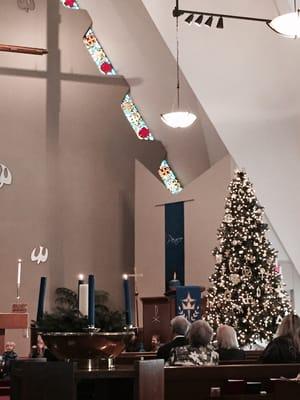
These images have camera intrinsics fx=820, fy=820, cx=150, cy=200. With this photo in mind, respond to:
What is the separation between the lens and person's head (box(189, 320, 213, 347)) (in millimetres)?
5402

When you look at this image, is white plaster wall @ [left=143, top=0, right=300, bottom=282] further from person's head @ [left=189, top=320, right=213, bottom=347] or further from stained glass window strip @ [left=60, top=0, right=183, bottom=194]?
person's head @ [left=189, top=320, right=213, bottom=347]

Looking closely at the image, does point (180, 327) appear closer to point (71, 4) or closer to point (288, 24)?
point (288, 24)

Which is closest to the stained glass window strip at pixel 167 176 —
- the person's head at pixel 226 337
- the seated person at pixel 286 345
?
the person's head at pixel 226 337

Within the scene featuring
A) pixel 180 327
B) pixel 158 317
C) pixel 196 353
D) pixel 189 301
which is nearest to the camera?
pixel 196 353

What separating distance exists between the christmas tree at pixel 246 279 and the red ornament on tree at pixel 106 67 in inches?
176

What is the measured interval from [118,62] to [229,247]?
491cm

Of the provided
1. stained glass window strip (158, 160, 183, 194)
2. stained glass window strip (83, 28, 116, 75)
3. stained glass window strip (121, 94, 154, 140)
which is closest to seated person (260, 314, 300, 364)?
stained glass window strip (158, 160, 183, 194)

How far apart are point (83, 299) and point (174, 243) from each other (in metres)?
9.82

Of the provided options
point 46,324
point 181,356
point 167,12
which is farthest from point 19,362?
point 167,12

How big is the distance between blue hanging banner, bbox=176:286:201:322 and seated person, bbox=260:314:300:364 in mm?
4942

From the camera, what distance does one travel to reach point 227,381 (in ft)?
18.6

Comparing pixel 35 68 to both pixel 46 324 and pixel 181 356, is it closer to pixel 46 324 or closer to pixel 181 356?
pixel 181 356

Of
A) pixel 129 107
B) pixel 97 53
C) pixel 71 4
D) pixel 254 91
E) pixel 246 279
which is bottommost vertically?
pixel 246 279

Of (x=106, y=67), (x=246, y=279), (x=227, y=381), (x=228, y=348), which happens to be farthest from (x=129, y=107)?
(x=227, y=381)
